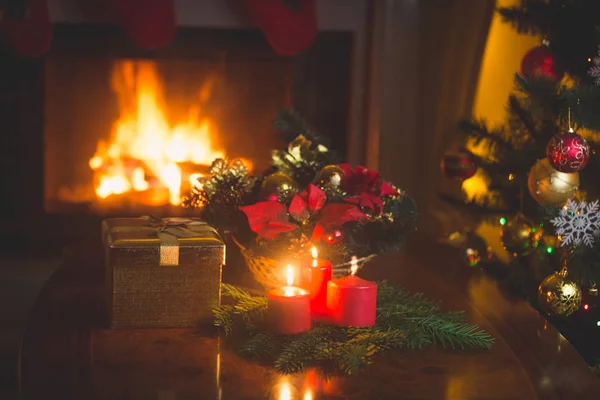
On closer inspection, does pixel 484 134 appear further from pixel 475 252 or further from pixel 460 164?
pixel 475 252

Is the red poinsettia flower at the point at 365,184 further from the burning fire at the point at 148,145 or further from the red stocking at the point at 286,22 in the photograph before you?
the burning fire at the point at 148,145

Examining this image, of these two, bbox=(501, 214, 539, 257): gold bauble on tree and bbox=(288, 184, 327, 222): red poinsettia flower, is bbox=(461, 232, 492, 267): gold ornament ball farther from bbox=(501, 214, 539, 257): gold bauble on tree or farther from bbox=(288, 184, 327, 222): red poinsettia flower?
bbox=(288, 184, 327, 222): red poinsettia flower

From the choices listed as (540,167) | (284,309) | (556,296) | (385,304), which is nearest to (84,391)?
(284,309)

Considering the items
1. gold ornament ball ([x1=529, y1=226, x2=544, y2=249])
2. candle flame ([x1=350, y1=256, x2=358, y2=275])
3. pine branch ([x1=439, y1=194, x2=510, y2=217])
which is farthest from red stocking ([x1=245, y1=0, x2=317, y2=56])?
candle flame ([x1=350, y1=256, x2=358, y2=275])

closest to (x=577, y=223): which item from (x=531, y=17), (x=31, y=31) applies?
(x=531, y=17)

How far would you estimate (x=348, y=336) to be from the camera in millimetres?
867

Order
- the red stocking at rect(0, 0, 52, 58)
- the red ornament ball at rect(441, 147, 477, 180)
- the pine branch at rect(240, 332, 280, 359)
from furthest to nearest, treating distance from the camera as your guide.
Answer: the red stocking at rect(0, 0, 52, 58), the red ornament ball at rect(441, 147, 477, 180), the pine branch at rect(240, 332, 280, 359)

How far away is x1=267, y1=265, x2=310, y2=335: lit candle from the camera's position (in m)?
0.84

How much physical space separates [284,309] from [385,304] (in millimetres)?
191

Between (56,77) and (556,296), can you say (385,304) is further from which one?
(56,77)

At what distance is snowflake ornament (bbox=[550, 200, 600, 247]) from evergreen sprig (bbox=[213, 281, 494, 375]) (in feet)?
1.24

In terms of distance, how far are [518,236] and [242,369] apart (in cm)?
103

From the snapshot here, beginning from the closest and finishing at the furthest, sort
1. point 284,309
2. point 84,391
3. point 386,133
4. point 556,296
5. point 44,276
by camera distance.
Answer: point 84,391 → point 284,309 → point 556,296 → point 44,276 → point 386,133

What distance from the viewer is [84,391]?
2.30 feet
